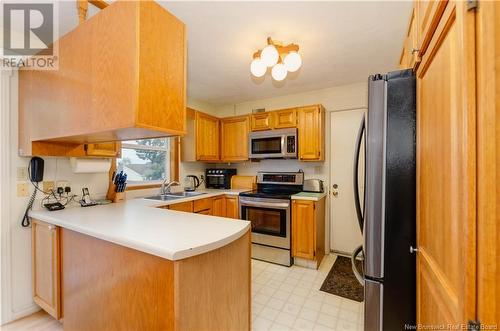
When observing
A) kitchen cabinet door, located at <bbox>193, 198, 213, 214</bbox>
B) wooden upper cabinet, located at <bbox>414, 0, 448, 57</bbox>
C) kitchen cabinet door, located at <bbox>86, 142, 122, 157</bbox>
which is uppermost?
wooden upper cabinet, located at <bbox>414, 0, 448, 57</bbox>

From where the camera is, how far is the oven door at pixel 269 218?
2869 millimetres

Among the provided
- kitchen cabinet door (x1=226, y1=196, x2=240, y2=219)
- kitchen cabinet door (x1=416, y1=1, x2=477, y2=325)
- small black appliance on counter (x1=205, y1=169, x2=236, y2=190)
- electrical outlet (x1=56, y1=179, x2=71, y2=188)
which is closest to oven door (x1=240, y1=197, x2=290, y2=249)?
kitchen cabinet door (x1=226, y1=196, x2=240, y2=219)

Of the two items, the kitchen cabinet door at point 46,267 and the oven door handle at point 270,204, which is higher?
the oven door handle at point 270,204

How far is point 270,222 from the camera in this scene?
9.97 feet

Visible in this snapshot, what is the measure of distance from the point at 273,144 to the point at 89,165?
7.46ft

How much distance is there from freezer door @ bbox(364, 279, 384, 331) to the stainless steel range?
1.59 m

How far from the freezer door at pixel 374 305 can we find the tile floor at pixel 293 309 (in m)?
0.64

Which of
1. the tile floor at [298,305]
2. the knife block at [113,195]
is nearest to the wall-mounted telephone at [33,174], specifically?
the knife block at [113,195]

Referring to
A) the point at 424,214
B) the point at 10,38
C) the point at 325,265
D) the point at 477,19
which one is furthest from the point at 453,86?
the point at 10,38

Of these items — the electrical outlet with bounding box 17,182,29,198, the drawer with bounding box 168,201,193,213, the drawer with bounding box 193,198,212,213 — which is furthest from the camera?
the drawer with bounding box 193,198,212,213

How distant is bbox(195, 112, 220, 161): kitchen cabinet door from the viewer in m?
3.46

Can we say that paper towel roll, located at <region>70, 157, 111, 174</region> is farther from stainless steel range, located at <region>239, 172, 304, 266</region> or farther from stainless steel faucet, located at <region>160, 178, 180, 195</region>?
stainless steel range, located at <region>239, 172, 304, 266</region>

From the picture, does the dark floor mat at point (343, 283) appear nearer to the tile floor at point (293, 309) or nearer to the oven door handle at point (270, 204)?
the tile floor at point (293, 309)

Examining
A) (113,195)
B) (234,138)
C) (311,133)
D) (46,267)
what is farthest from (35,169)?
(311,133)
